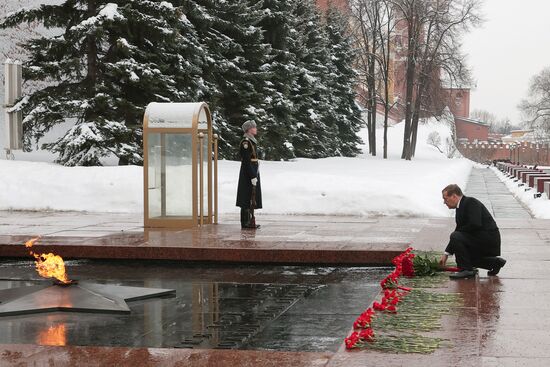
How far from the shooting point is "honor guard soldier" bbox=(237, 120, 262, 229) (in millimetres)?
13242

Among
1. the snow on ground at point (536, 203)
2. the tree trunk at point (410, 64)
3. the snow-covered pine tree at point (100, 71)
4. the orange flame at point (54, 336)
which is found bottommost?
the snow on ground at point (536, 203)

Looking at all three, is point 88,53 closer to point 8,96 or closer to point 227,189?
point 8,96

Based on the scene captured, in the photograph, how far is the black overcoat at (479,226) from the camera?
863 cm

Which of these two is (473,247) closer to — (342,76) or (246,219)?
(246,219)

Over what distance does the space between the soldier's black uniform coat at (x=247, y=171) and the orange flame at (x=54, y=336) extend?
21.1 feet

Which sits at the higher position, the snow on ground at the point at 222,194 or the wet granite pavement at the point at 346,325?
the snow on ground at the point at 222,194

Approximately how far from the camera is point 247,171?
44.0ft

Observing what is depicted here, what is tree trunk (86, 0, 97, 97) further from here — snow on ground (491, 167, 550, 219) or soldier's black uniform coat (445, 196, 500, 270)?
soldier's black uniform coat (445, 196, 500, 270)

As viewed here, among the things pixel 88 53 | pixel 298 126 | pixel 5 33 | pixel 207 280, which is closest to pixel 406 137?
pixel 298 126

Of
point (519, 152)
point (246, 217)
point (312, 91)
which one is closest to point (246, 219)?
point (246, 217)

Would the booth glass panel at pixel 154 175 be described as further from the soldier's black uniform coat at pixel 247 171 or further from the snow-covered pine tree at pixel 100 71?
the snow-covered pine tree at pixel 100 71

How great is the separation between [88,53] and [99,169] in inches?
268

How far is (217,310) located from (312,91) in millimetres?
40091

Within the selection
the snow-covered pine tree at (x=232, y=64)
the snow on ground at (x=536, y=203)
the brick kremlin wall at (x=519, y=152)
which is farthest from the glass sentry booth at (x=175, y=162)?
the brick kremlin wall at (x=519, y=152)
